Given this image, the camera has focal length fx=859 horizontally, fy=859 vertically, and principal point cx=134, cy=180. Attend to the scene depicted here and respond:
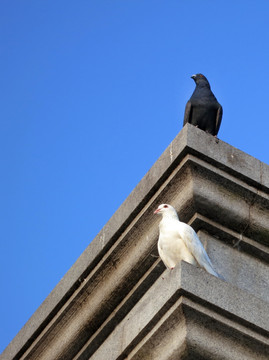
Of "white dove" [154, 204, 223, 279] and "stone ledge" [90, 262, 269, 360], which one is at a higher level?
"white dove" [154, 204, 223, 279]

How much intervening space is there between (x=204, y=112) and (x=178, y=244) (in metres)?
3.79

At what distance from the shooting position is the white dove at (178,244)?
742cm

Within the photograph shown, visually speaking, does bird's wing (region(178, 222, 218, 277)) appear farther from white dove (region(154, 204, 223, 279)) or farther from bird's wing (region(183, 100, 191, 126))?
bird's wing (region(183, 100, 191, 126))

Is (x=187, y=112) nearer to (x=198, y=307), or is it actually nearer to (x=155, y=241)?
(x=155, y=241)

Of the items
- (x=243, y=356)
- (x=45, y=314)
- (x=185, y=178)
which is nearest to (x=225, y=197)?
(x=185, y=178)

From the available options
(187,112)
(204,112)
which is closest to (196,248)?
(204,112)

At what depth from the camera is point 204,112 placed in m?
11.0

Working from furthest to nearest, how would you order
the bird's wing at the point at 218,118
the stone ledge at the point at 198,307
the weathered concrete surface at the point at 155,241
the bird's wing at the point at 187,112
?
the bird's wing at the point at 187,112 < the bird's wing at the point at 218,118 < the weathered concrete surface at the point at 155,241 < the stone ledge at the point at 198,307

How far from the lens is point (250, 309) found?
6934 mm

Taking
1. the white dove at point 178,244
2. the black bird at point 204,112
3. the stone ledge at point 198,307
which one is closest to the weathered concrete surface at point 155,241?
the stone ledge at point 198,307

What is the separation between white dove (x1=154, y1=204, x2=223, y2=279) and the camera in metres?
7.42

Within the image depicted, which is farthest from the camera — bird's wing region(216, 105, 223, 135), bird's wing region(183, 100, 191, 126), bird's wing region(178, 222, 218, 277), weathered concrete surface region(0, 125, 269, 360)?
bird's wing region(183, 100, 191, 126)

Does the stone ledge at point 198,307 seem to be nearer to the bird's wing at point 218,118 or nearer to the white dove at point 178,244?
the white dove at point 178,244

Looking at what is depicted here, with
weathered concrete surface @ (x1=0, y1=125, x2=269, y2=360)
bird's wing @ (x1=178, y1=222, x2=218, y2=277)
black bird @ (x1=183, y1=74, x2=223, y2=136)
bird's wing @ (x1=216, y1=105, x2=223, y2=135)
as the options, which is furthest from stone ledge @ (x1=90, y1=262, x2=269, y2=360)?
bird's wing @ (x1=216, y1=105, x2=223, y2=135)
